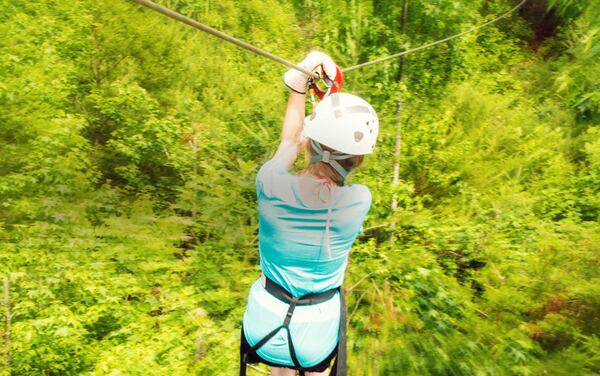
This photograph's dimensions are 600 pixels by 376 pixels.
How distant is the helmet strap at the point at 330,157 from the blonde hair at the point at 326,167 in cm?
1

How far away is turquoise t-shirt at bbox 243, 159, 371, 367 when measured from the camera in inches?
60.6

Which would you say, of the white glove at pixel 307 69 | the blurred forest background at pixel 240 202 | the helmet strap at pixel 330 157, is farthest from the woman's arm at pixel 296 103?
the blurred forest background at pixel 240 202

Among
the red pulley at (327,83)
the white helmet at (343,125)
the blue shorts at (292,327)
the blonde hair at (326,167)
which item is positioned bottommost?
the blue shorts at (292,327)

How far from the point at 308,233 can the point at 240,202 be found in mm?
3248

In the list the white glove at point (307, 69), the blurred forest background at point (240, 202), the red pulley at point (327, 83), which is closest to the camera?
the white glove at point (307, 69)

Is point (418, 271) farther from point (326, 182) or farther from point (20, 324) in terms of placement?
point (20, 324)

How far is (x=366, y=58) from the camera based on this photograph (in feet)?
16.5

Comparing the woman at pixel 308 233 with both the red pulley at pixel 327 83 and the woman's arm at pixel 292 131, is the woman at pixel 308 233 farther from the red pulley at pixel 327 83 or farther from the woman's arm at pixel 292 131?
the red pulley at pixel 327 83

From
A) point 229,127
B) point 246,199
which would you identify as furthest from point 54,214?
point 229,127

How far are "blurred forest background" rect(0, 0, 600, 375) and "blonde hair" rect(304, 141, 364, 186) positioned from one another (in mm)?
1690

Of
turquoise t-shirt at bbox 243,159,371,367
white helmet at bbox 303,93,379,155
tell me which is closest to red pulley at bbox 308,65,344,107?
white helmet at bbox 303,93,379,155

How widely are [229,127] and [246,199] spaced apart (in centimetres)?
186

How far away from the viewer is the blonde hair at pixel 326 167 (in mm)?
1583

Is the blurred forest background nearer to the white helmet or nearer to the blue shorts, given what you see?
the blue shorts
